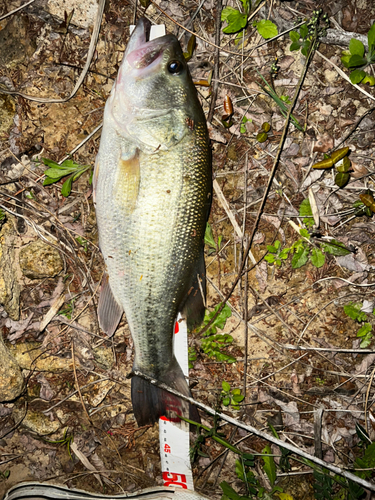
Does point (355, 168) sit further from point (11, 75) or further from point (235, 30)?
point (11, 75)

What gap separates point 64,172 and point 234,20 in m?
2.10

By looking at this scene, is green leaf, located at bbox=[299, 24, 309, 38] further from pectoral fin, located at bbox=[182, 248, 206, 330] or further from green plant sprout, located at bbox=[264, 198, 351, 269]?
pectoral fin, located at bbox=[182, 248, 206, 330]

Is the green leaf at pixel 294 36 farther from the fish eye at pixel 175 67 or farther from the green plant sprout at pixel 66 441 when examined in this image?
→ the green plant sprout at pixel 66 441

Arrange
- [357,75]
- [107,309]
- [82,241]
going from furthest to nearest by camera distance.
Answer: [82,241]
[357,75]
[107,309]

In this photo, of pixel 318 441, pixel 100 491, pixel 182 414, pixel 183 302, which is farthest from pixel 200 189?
pixel 100 491

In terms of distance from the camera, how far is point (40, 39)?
3213 millimetres

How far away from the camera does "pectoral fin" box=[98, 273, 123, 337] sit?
2973 mm

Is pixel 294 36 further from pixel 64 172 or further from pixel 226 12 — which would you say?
pixel 64 172

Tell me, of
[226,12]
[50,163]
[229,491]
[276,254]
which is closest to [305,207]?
[276,254]

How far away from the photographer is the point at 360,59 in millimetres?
3057

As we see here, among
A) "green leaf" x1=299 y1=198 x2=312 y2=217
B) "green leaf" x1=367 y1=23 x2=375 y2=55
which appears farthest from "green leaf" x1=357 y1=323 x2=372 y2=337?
"green leaf" x1=367 y1=23 x2=375 y2=55

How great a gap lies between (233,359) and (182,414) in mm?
688

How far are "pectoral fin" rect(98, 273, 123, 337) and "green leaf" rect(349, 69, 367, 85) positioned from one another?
9.36ft

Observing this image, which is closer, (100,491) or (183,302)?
(183,302)
